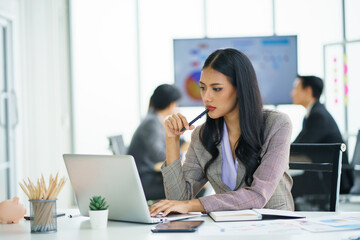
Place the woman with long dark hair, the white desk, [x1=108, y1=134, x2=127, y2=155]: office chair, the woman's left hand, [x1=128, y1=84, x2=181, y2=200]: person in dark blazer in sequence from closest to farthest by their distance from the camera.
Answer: the white desk < the woman's left hand < the woman with long dark hair < [x1=108, y1=134, x2=127, y2=155]: office chair < [x1=128, y1=84, x2=181, y2=200]: person in dark blazer

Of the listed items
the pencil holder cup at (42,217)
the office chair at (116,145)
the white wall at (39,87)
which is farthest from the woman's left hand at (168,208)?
the white wall at (39,87)

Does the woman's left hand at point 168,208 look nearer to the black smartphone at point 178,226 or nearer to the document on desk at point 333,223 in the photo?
the black smartphone at point 178,226

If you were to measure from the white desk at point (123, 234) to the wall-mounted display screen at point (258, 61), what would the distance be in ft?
13.9

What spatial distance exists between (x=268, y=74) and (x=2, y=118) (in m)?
2.89

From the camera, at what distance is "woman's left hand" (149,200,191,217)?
1.87 meters

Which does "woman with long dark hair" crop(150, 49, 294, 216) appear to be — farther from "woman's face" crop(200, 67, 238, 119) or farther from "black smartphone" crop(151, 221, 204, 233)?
"black smartphone" crop(151, 221, 204, 233)

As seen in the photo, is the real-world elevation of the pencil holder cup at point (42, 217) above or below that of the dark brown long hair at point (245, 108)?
below

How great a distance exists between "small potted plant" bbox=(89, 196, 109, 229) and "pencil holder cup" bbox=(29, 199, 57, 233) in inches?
4.8

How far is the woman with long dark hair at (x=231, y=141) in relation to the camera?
216cm

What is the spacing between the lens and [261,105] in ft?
7.39

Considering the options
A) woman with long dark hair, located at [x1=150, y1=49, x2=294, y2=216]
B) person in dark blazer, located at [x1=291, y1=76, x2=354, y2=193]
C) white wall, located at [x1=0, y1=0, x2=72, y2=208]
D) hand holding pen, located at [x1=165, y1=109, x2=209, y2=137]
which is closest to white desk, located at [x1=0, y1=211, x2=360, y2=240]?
woman with long dark hair, located at [x1=150, y1=49, x2=294, y2=216]

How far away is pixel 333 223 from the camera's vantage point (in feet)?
5.57

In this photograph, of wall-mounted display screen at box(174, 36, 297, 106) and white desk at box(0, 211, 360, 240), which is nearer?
white desk at box(0, 211, 360, 240)

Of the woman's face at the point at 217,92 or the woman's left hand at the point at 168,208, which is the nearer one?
the woman's left hand at the point at 168,208
